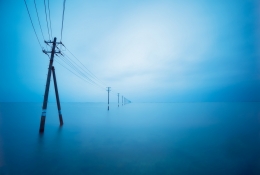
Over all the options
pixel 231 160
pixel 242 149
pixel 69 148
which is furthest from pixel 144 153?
pixel 242 149

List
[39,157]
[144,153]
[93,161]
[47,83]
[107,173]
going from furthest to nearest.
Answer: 1. [47,83]
2. [144,153]
3. [39,157]
4. [93,161]
5. [107,173]

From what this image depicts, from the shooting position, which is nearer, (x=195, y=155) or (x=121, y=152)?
(x=195, y=155)

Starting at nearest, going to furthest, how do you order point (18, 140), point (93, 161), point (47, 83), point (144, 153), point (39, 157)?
point (93, 161) → point (39, 157) → point (144, 153) → point (18, 140) → point (47, 83)

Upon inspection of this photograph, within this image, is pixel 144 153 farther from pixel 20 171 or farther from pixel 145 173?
pixel 20 171

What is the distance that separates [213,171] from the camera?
5.95m

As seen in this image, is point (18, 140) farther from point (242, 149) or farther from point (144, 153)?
point (242, 149)

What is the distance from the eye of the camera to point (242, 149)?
28.5ft

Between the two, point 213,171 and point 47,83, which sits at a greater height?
point 47,83

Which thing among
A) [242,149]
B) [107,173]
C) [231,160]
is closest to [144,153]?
[107,173]

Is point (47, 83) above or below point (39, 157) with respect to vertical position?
above

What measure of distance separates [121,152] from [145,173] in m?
2.97

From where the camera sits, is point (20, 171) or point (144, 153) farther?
point (144, 153)

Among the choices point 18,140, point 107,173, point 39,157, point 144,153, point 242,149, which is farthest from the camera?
point 18,140

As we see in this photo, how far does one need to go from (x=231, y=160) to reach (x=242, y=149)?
2853 millimetres
